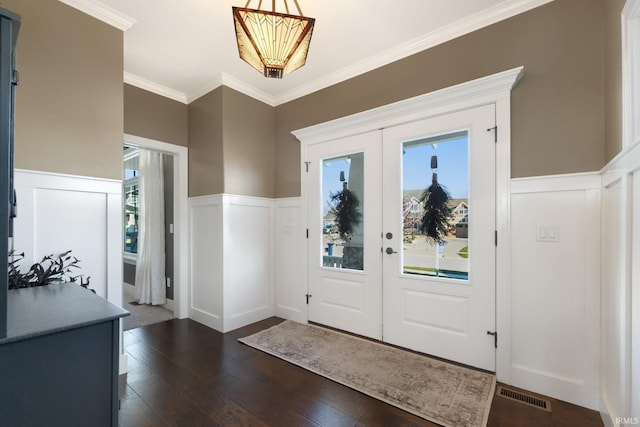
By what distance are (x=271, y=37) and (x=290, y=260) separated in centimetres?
257

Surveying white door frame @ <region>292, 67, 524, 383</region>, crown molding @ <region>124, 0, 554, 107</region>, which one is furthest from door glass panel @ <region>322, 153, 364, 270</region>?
white door frame @ <region>292, 67, 524, 383</region>

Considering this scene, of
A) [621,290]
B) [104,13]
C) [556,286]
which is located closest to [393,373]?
[556,286]

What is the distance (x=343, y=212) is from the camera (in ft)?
10.5

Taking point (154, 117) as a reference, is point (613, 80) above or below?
below

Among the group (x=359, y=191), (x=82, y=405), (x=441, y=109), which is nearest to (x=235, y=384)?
(x=82, y=405)

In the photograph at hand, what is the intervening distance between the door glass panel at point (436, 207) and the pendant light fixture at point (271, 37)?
1.46 meters

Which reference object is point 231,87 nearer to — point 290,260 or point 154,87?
point 154,87

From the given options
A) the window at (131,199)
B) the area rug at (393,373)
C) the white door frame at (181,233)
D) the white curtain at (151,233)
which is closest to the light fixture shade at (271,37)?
the white door frame at (181,233)

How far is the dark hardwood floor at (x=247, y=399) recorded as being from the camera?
1.79 meters

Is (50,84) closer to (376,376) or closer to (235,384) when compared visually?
(235,384)

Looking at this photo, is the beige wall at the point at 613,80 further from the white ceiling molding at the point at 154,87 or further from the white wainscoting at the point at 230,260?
the white ceiling molding at the point at 154,87

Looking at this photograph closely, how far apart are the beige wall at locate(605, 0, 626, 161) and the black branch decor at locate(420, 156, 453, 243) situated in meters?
1.07

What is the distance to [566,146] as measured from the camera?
202cm

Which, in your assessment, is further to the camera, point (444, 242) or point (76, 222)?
point (444, 242)
